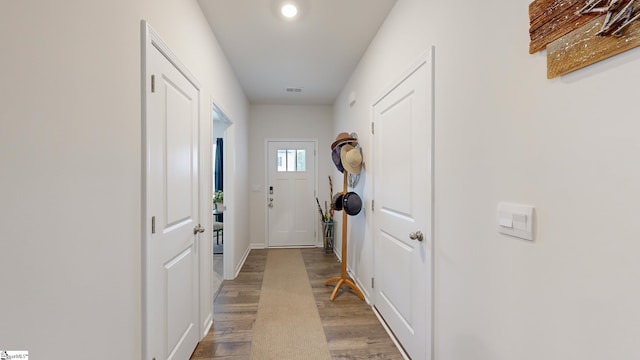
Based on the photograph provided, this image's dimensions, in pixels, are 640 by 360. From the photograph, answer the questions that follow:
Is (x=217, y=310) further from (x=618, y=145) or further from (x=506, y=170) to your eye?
(x=618, y=145)

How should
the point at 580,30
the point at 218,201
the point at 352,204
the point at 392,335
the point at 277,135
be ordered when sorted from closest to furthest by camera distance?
the point at 580,30
the point at 392,335
the point at 352,204
the point at 277,135
the point at 218,201

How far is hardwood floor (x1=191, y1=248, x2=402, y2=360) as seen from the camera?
2.02 meters

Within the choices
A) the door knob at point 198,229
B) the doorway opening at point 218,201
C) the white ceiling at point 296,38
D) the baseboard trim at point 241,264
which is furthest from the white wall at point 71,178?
the baseboard trim at point 241,264

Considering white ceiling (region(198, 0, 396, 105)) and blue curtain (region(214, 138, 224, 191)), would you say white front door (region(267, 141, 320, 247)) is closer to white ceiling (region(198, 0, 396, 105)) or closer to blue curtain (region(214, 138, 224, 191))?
white ceiling (region(198, 0, 396, 105))

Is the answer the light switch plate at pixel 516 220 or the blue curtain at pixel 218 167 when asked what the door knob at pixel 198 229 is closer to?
the light switch plate at pixel 516 220

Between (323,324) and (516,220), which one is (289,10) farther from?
(323,324)

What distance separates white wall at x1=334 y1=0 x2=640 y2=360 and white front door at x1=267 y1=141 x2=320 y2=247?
358cm

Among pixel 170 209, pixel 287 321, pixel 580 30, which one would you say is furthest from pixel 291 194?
pixel 580 30

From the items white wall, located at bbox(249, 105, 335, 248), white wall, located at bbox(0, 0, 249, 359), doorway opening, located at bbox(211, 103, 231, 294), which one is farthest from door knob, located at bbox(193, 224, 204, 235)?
white wall, located at bbox(249, 105, 335, 248)

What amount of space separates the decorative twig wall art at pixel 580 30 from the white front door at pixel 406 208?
71 cm

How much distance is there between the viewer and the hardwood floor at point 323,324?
2.02 meters

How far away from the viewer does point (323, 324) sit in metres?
2.40

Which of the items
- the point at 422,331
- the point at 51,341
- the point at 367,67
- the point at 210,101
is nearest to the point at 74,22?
the point at 51,341

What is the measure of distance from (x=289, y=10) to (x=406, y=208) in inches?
70.1
